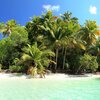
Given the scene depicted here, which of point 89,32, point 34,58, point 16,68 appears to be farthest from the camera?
point 89,32

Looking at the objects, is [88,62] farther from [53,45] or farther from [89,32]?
[53,45]

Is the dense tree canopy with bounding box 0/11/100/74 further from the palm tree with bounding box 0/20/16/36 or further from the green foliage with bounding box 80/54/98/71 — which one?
the palm tree with bounding box 0/20/16/36

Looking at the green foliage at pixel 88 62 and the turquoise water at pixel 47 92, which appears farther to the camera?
the green foliage at pixel 88 62

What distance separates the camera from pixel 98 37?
1412 inches

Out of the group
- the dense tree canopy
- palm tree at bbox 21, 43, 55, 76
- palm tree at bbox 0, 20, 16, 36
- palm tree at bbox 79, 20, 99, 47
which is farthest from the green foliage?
palm tree at bbox 0, 20, 16, 36

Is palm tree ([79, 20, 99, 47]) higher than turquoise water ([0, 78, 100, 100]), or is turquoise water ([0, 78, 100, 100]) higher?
palm tree ([79, 20, 99, 47])

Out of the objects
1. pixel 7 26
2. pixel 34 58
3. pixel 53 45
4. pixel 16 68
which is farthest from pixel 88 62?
pixel 7 26

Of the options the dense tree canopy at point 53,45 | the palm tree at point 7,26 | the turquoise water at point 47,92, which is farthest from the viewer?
the palm tree at point 7,26

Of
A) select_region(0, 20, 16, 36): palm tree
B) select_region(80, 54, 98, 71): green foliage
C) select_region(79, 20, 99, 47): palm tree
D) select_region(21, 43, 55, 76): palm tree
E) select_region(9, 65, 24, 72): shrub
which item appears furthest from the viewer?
select_region(0, 20, 16, 36): palm tree

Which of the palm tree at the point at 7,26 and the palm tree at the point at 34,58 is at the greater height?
the palm tree at the point at 7,26

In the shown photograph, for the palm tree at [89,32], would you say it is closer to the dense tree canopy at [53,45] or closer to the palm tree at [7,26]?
the dense tree canopy at [53,45]

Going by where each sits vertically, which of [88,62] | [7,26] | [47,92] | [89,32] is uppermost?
[7,26]

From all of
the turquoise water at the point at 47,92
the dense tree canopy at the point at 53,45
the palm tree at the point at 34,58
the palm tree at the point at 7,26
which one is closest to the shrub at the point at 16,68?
the dense tree canopy at the point at 53,45

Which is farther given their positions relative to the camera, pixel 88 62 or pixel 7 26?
pixel 7 26
